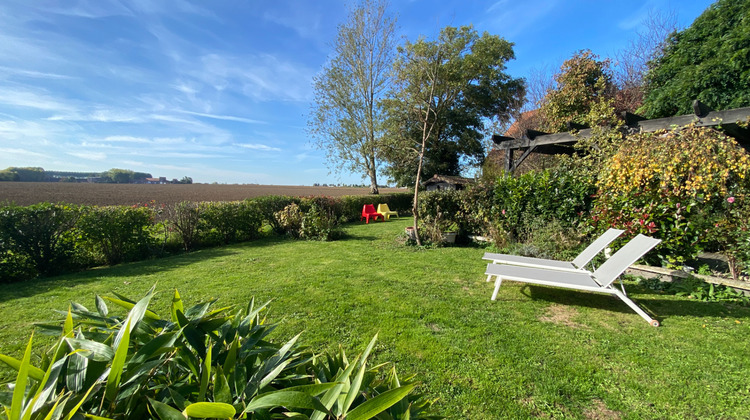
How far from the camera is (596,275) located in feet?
13.1

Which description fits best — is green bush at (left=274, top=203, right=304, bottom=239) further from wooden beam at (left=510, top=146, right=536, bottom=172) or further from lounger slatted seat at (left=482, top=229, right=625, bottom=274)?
wooden beam at (left=510, top=146, right=536, bottom=172)

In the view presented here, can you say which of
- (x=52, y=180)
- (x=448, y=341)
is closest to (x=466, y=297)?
(x=448, y=341)

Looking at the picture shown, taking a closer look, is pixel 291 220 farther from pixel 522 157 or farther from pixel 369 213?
pixel 522 157

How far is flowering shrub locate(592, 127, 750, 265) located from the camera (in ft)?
14.3

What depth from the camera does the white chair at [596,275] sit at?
11.6 ft

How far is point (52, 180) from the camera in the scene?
3825 cm

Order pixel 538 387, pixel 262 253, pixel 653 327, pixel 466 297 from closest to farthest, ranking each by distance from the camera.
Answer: pixel 538 387
pixel 653 327
pixel 466 297
pixel 262 253

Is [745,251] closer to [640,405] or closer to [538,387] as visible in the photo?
[640,405]

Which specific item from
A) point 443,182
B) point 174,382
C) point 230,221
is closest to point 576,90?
point 443,182

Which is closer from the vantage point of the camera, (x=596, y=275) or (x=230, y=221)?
(x=596, y=275)

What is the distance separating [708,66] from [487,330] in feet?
36.3

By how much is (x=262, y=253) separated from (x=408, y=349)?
549cm

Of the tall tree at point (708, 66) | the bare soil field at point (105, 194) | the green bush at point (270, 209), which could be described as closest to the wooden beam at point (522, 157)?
the tall tree at point (708, 66)

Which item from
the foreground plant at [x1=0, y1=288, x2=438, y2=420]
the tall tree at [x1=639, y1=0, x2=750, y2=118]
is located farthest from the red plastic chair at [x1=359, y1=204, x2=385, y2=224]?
the foreground plant at [x1=0, y1=288, x2=438, y2=420]
